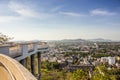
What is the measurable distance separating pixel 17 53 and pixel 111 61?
57025 mm

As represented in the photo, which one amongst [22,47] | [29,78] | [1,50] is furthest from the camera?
[22,47]

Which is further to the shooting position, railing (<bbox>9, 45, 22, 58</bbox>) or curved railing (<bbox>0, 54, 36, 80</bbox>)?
railing (<bbox>9, 45, 22, 58</bbox>)

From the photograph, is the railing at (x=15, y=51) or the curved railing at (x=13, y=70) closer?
the curved railing at (x=13, y=70)

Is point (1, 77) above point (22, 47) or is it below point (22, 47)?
below

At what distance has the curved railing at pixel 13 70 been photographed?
3110 millimetres

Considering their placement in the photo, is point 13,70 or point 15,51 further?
point 15,51

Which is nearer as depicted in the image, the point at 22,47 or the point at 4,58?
the point at 4,58

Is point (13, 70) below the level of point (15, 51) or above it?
below

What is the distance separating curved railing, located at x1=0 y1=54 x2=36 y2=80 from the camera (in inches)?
122

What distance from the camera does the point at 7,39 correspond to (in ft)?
50.3

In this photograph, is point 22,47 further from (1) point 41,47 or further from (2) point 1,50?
(1) point 41,47

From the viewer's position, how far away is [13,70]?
12.6 ft

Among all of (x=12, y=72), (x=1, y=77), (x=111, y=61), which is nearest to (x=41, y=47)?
(x=1, y=77)

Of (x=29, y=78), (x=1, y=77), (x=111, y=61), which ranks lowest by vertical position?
(x=111, y=61)
